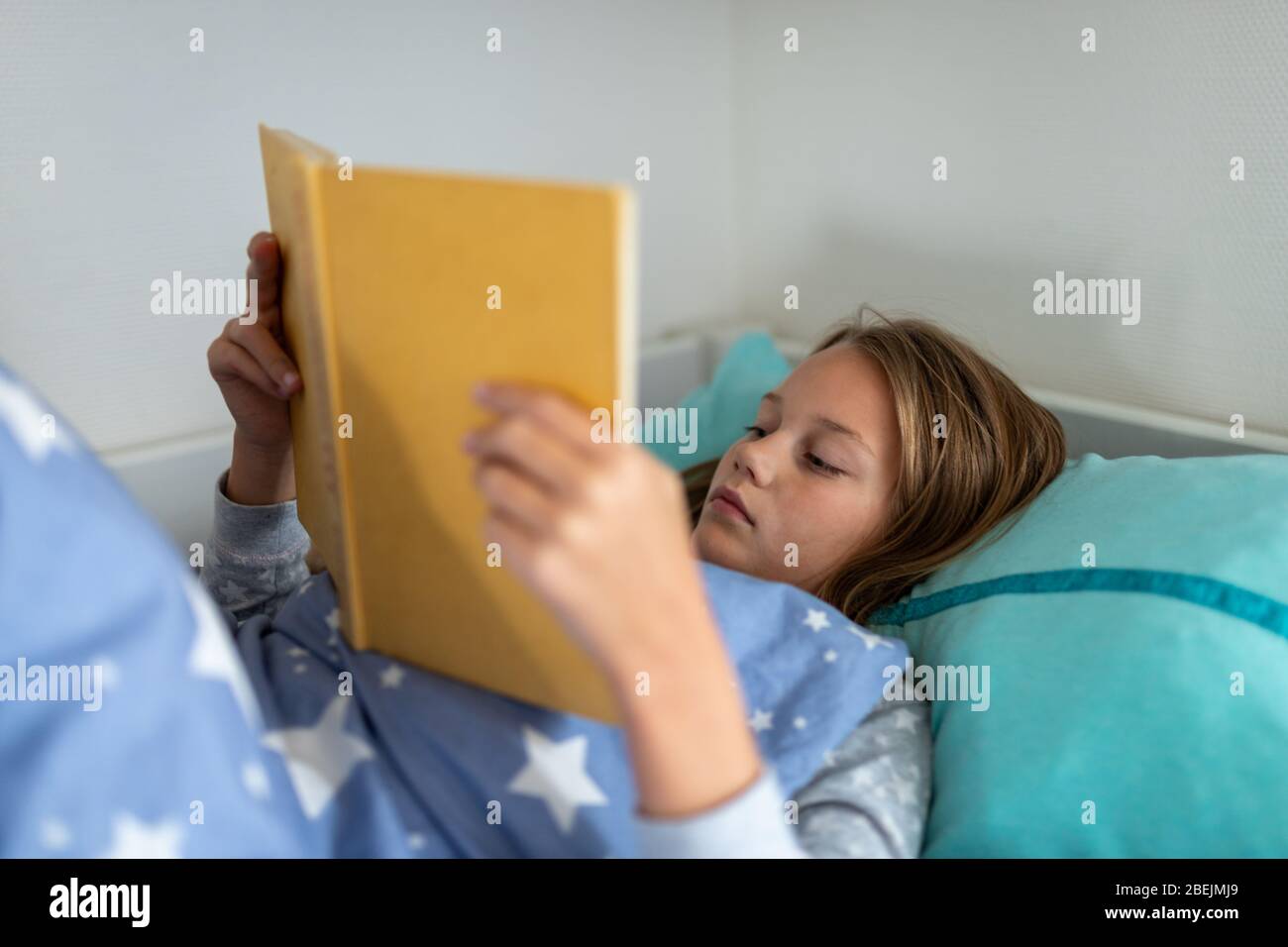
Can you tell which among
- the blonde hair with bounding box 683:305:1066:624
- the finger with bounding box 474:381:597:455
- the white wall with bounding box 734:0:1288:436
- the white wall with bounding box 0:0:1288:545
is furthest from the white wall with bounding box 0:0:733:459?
the finger with bounding box 474:381:597:455

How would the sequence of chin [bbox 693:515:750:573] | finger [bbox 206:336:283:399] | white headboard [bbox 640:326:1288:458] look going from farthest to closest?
white headboard [bbox 640:326:1288:458], chin [bbox 693:515:750:573], finger [bbox 206:336:283:399]

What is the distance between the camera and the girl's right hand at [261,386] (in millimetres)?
843

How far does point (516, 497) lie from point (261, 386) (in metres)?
0.46

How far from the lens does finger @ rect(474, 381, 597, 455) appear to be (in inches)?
20.0

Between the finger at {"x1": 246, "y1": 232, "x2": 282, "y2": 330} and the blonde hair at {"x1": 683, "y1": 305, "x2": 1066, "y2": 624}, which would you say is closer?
the finger at {"x1": 246, "y1": 232, "x2": 282, "y2": 330}

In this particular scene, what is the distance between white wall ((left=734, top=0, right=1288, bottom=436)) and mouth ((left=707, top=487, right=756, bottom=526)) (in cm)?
53

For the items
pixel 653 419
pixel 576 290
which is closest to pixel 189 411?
pixel 653 419

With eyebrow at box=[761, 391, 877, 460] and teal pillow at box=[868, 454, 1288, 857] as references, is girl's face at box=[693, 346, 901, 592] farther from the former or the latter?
teal pillow at box=[868, 454, 1288, 857]

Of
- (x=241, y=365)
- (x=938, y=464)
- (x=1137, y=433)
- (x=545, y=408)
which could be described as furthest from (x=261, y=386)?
(x=1137, y=433)

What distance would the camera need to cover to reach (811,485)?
999 millimetres

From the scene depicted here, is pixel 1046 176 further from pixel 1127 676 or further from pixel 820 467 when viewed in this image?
pixel 1127 676

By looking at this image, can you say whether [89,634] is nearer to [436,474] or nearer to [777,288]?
[436,474]

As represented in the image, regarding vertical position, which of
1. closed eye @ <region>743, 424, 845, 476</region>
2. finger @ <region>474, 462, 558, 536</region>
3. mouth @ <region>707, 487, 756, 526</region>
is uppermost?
finger @ <region>474, 462, 558, 536</region>

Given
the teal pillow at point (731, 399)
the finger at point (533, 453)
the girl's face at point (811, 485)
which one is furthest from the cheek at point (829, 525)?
the finger at point (533, 453)
